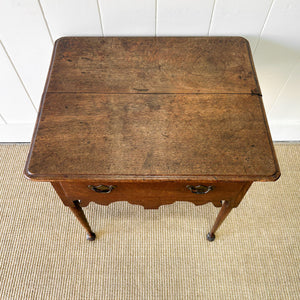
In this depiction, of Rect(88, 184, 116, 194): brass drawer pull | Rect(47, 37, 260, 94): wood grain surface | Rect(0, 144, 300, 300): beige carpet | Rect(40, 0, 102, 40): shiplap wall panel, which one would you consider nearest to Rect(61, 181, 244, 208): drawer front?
Rect(88, 184, 116, 194): brass drawer pull

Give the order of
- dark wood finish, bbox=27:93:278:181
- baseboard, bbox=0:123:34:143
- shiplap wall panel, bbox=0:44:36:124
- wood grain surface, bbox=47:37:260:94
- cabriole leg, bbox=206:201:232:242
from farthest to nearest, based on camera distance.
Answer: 1. baseboard, bbox=0:123:34:143
2. shiplap wall panel, bbox=0:44:36:124
3. cabriole leg, bbox=206:201:232:242
4. wood grain surface, bbox=47:37:260:94
5. dark wood finish, bbox=27:93:278:181

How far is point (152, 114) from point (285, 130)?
1.02m

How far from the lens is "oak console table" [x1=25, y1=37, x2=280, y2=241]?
77 centimetres

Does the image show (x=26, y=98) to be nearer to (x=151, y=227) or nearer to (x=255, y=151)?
(x=151, y=227)

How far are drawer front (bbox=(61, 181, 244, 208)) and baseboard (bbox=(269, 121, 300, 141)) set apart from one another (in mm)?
772

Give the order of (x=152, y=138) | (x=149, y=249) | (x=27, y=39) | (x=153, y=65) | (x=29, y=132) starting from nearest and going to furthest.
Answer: (x=152, y=138)
(x=153, y=65)
(x=27, y=39)
(x=149, y=249)
(x=29, y=132)

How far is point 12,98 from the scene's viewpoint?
1333mm

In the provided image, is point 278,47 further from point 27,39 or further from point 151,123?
point 27,39

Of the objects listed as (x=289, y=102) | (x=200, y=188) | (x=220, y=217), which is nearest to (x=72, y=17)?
(x=200, y=188)

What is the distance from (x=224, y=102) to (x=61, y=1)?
66 centimetres

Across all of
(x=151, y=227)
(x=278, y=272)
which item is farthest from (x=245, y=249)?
(x=151, y=227)

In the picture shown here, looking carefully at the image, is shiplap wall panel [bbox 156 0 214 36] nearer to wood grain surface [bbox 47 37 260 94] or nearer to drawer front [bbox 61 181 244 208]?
wood grain surface [bbox 47 37 260 94]

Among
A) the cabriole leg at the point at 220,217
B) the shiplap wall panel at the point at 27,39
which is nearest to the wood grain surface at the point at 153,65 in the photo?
the shiplap wall panel at the point at 27,39

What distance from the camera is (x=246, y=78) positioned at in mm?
929
